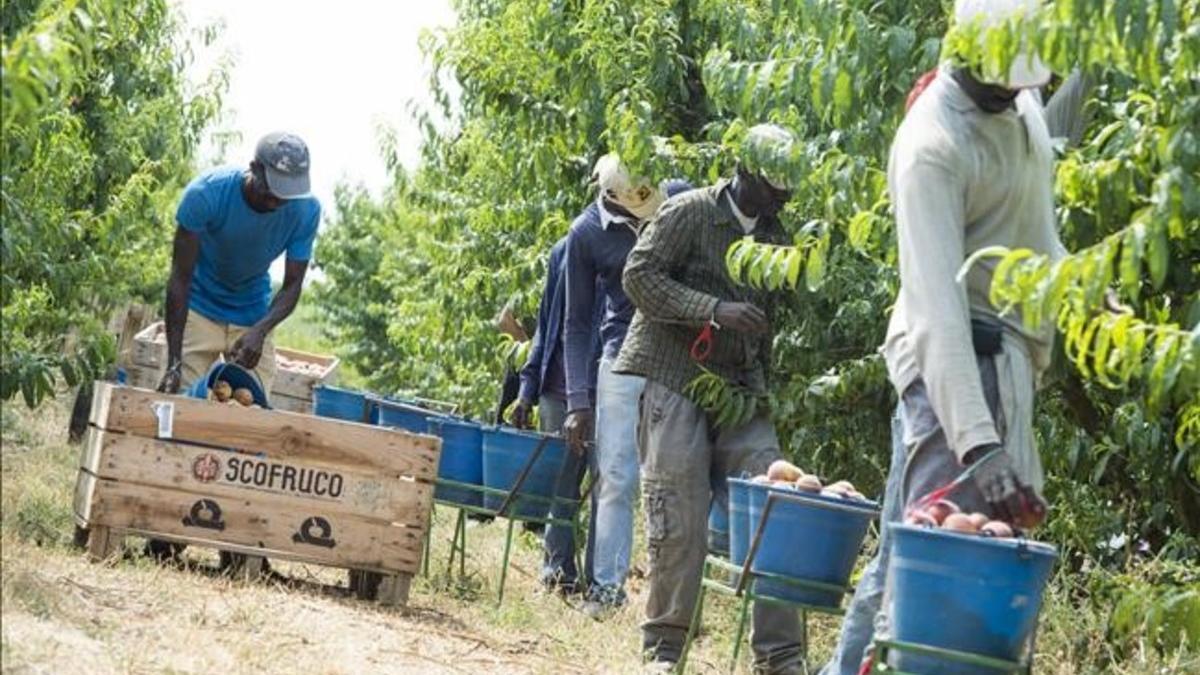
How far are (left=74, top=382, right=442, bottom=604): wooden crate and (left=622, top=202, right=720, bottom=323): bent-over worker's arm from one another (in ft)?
4.83

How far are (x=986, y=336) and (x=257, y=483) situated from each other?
14.0 feet

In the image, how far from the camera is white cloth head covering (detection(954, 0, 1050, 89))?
584cm

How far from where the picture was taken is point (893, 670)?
5.74m

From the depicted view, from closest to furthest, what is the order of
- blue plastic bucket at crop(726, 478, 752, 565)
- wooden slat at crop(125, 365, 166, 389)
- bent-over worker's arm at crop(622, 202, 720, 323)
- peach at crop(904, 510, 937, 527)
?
1. peach at crop(904, 510, 937, 527)
2. blue plastic bucket at crop(726, 478, 752, 565)
3. bent-over worker's arm at crop(622, 202, 720, 323)
4. wooden slat at crop(125, 365, 166, 389)

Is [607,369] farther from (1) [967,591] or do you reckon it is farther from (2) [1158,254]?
(2) [1158,254]

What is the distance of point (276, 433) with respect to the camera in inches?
377

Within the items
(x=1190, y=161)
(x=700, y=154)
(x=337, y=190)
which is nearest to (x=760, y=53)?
(x=700, y=154)

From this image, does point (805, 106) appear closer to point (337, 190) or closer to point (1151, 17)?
point (1151, 17)

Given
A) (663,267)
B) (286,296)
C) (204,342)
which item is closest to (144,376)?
(204,342)

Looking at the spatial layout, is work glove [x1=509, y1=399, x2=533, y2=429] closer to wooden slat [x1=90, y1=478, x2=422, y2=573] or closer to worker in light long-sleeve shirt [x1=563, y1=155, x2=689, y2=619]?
worker in light long-sleeve shirt [x1=563, y1=155, x2=689, y2=619]

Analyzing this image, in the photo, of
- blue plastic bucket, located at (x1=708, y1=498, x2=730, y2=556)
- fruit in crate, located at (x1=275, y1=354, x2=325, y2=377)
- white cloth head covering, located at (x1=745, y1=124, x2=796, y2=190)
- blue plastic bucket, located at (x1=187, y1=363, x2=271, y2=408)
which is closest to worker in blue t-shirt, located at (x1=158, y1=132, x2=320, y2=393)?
blue plastic bucket, located at (x1=187, y1=363, x2=271, y2=408)

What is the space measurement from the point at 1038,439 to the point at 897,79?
177 cm

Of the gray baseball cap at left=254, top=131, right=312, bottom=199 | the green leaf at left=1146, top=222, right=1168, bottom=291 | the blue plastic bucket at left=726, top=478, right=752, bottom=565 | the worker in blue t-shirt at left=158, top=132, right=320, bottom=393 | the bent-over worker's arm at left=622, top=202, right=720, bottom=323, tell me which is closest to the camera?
the green leaf at left=1146, top=222, right=1168, bottom=291

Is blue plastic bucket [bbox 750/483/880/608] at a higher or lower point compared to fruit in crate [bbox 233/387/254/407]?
lower
